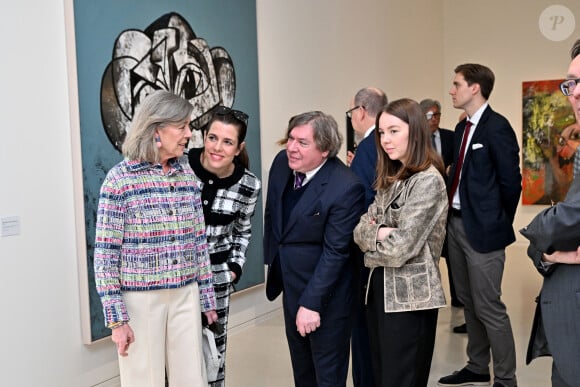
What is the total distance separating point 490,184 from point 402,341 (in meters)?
1.66

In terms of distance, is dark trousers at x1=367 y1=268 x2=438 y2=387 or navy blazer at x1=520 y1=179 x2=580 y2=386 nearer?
navy blazer at x1=520 y1=179 x2=580 y2=386

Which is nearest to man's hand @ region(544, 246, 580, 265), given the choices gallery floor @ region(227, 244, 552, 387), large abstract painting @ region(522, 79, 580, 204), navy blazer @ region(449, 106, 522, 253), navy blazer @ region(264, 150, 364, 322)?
navy blazer @ region(264, 150, 364, 322)

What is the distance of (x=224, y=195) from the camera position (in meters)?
3.27

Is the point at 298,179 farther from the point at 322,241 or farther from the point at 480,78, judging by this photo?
the point at 480,78

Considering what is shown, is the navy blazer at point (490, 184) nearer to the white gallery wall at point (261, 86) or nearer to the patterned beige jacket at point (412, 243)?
the patterned beige jacket at point (412, 243)

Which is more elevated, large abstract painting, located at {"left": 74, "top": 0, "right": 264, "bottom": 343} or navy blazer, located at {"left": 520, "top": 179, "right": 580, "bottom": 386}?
large abstract painting, located at {"left": 74, "top": 0, "right": 264, "bottom": 343}

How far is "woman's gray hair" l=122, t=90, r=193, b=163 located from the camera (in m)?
2.71

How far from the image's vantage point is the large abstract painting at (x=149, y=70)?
416 cm

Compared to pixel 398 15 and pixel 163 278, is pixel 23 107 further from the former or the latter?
pixel 398 15

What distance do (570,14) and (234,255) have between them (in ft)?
29.6

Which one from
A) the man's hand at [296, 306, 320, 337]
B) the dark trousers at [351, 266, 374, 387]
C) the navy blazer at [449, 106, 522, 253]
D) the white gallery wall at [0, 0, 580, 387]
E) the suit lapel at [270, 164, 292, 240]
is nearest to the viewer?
the man's hand at [296, 306, 320, 337]

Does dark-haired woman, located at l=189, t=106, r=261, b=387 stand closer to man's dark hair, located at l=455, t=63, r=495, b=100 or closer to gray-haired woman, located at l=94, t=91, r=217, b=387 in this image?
gray-haired woman, located at l=94, t=91, r=217, b=387

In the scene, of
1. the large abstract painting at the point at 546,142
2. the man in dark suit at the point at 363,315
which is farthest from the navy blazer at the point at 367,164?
the large abstract painting at the point at 546,142

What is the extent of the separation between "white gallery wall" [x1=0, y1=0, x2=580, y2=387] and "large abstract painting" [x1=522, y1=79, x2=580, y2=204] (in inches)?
8.0
